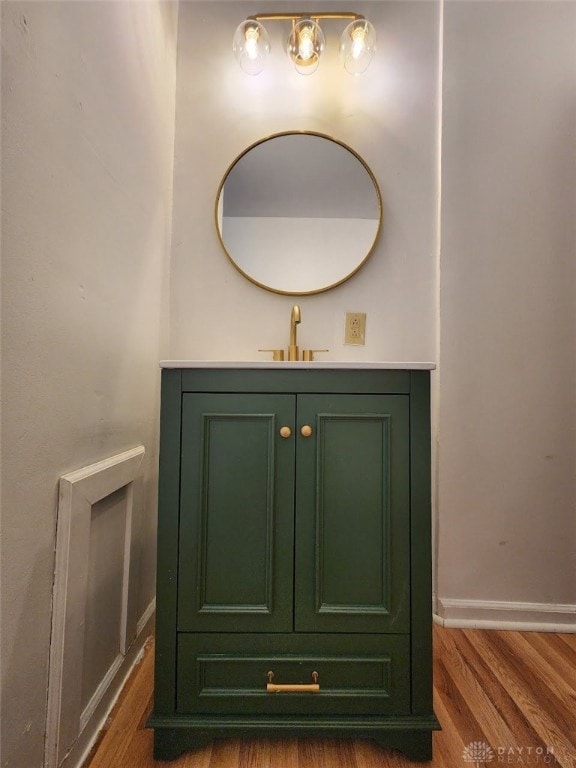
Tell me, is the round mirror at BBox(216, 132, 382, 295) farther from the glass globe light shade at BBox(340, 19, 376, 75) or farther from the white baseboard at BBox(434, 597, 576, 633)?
the white baseboard at BBox(434, 597, 576, 633)

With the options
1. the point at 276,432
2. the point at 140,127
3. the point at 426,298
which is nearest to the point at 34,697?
the point at 276,432

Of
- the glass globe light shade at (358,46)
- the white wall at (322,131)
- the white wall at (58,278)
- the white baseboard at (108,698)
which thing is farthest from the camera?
the white wall at (322,131)

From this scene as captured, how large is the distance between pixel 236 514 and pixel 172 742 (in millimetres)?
541

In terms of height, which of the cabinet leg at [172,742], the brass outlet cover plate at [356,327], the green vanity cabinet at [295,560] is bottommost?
the cabinet leg at [172,742]

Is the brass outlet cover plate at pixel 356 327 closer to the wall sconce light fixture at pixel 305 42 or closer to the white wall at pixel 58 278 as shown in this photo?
the white wall at pixel 58 278

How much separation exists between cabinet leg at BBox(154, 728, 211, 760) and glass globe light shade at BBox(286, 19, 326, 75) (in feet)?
6.88

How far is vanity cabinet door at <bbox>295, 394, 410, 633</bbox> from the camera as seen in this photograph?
0.95m

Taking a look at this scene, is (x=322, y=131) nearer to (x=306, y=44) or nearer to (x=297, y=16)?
(x=306, y=44)

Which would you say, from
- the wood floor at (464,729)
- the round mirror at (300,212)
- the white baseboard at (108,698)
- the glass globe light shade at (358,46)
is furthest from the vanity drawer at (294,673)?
the glass globe light shade at (358,46)

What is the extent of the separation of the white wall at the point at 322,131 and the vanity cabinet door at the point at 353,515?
0.65 meters

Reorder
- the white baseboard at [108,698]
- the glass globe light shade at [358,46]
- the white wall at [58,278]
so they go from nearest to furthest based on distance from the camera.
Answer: the white wall at [58,278], the white baseboard at [108,698], the glass globe light shade at [358,46]

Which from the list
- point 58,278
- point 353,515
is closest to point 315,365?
point 353,515

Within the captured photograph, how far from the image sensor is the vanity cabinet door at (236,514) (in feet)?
3.13

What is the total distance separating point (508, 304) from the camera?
1.55 meters
